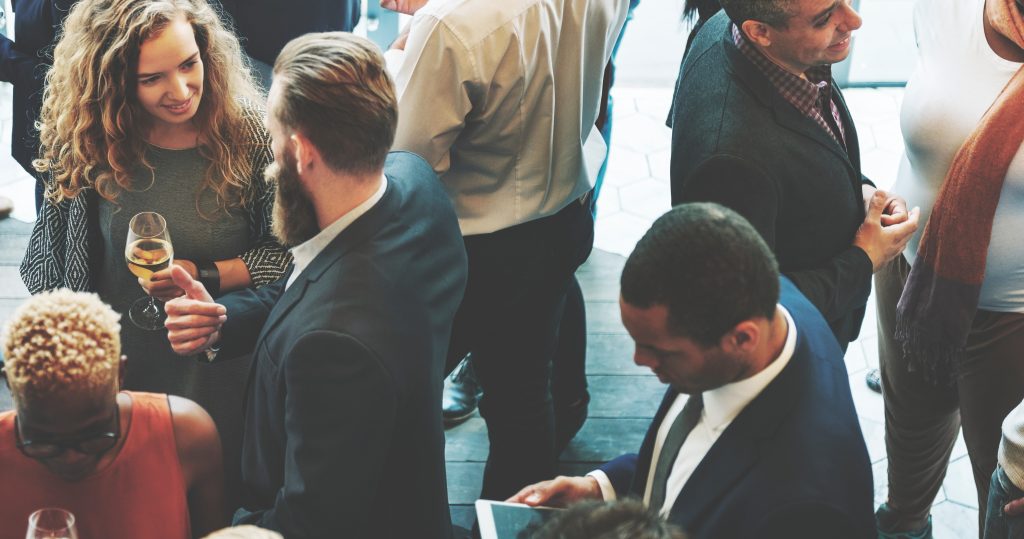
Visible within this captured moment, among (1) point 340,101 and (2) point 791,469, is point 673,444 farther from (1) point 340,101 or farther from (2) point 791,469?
(1) point 340,101

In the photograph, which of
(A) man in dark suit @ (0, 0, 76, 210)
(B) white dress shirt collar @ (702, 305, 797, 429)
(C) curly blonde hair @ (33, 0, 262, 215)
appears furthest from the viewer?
(A) man in dark suit @ (0, 0, 76, 210)

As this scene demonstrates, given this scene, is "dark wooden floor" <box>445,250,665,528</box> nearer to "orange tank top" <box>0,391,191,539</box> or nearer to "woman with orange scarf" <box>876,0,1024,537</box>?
"woman with orange scarf" <box>876,0,1024,537</box>

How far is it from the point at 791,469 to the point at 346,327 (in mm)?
757

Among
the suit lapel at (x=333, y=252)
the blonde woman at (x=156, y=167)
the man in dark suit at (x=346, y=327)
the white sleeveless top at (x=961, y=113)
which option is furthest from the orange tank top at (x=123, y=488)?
the white sleeveless top at (x=961, y=113)

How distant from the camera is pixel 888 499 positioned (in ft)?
10.2

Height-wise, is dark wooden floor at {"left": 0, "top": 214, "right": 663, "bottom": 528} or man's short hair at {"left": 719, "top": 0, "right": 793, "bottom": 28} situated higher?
man's short hair at {"left": 719, "top": 0, "right": 793, "bottom": 28}

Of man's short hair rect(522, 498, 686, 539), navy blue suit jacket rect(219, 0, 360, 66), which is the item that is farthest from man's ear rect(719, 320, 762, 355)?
navy blue suit jacket rect(219, 0, 360, 66)

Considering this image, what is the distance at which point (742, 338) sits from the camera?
159cm

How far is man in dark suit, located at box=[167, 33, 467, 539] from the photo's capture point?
5.88ft

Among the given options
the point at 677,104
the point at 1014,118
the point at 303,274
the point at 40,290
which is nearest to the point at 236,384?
the point at 40,290

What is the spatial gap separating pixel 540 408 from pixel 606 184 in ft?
7.63

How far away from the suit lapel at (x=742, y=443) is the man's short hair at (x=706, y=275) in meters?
0.12

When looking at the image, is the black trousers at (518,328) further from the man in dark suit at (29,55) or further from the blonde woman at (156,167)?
the man in dark suit at (29,55)

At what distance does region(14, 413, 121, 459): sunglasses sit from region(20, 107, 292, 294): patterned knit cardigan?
685 mm
